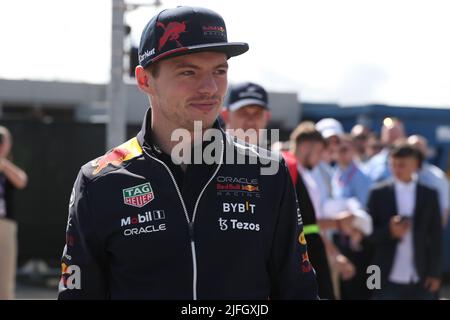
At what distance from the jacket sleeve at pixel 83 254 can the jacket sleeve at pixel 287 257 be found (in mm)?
555

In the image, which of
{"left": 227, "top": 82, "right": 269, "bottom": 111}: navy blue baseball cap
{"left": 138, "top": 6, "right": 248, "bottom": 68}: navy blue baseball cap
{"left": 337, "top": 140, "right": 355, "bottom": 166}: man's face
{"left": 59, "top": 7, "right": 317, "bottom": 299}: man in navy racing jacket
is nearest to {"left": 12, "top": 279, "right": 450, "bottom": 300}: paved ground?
{"left": 337, "top": 140, "right": 355, "bottom": 166}: man's face

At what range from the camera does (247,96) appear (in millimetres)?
5121

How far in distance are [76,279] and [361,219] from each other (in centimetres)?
485

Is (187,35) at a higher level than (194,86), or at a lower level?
higher

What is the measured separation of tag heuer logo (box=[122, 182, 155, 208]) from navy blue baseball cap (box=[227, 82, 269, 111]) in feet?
7.49

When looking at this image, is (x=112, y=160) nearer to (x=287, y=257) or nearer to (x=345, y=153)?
(x=287, y=257)

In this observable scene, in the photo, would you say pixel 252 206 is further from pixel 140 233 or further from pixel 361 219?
pixel 361 219

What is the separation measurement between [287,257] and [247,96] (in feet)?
7.57

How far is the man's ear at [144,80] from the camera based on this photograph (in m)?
3.05

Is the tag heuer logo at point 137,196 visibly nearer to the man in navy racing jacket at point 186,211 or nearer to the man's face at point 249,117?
the man in navy racing jacket at point 186,211

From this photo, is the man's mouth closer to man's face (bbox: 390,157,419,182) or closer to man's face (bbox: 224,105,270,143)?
man's face (bbox: 224,105,270,143)

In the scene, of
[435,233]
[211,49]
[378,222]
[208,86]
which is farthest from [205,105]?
[435,233]

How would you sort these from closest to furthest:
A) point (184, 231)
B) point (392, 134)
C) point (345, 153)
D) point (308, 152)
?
point (184, 231) < point (308, 152) < point (345, 153) < point (392, 134)

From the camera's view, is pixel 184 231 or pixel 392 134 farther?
pixel 392 134
